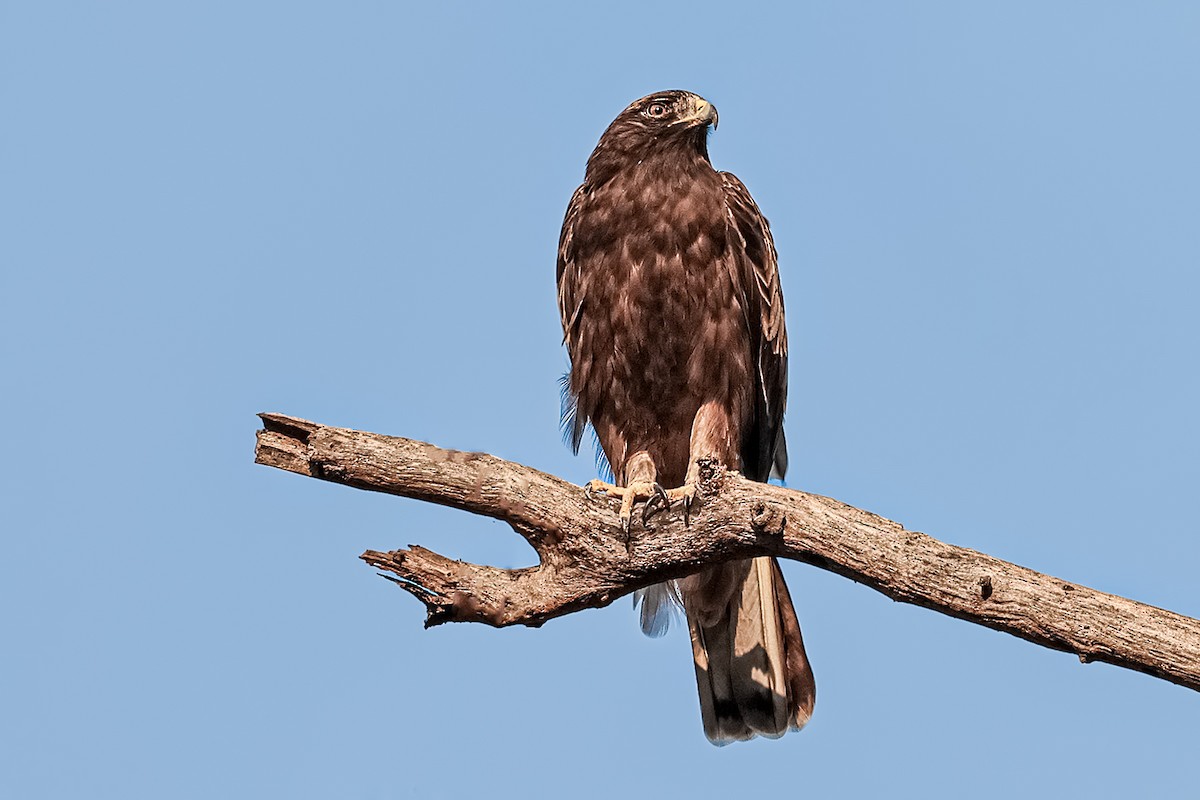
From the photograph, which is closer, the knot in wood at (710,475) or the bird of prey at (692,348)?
the knot in wood at (710,475)

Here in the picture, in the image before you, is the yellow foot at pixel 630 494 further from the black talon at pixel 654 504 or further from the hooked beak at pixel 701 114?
the hooked beak at pixel 701 114

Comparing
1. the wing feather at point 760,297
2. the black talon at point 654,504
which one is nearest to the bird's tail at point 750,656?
the wing feather at point 760,297

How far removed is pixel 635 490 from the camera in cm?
701

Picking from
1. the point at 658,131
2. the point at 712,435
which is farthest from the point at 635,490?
the point at 658,131

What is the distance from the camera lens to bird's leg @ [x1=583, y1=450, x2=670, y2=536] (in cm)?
666

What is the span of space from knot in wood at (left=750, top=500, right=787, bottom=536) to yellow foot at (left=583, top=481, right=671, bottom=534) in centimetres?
47

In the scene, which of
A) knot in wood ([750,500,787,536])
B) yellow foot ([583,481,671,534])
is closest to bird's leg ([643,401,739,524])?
yellow foot ([583,481,671,534])

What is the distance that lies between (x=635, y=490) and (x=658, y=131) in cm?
266

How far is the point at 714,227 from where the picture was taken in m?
8.23

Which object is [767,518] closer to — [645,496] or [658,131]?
[645,496]

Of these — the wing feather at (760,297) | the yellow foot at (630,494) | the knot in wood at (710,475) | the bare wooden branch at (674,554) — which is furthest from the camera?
the wing feather at (760,297)

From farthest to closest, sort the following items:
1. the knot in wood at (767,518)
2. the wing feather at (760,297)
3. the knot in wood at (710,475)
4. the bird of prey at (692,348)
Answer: the wing feather at (760,297) < the bird of prey at (692,348) < the knot in wood at (710,475) < the knot in wood at (767,518)

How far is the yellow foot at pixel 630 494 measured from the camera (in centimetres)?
662

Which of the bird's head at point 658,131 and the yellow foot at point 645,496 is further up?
the bird's head at point 658,131
